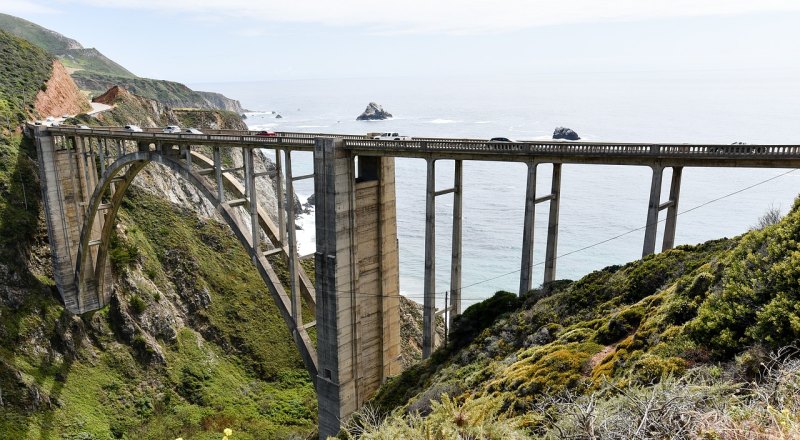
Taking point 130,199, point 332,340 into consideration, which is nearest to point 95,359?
point 130,199

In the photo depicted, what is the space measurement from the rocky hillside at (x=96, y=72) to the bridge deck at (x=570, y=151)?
10081 centimetres

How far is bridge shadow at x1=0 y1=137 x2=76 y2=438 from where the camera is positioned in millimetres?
26203

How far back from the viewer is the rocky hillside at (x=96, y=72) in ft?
366

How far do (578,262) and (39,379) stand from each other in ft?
151

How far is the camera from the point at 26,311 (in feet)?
99.1

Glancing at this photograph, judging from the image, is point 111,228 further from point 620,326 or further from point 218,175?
point 620,326

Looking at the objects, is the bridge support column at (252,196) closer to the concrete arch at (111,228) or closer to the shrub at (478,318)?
the concrete arch at (111,228)

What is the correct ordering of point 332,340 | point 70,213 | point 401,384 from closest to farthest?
point 401,384 → point 332,340 → point 70,213

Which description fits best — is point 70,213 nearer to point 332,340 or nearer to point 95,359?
point 95,359

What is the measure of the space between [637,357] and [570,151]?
21.1 ft

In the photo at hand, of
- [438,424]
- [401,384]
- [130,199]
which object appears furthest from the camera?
[130,199]

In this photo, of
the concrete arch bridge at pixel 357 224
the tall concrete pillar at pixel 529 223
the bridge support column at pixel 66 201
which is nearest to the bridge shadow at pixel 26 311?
the bridge support column at pixel 66 201

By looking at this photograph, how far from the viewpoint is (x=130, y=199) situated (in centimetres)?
4159

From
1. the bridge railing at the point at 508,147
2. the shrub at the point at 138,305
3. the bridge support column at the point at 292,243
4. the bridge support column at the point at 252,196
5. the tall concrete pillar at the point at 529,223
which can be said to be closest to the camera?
the bridge railing at the point at 508,147
